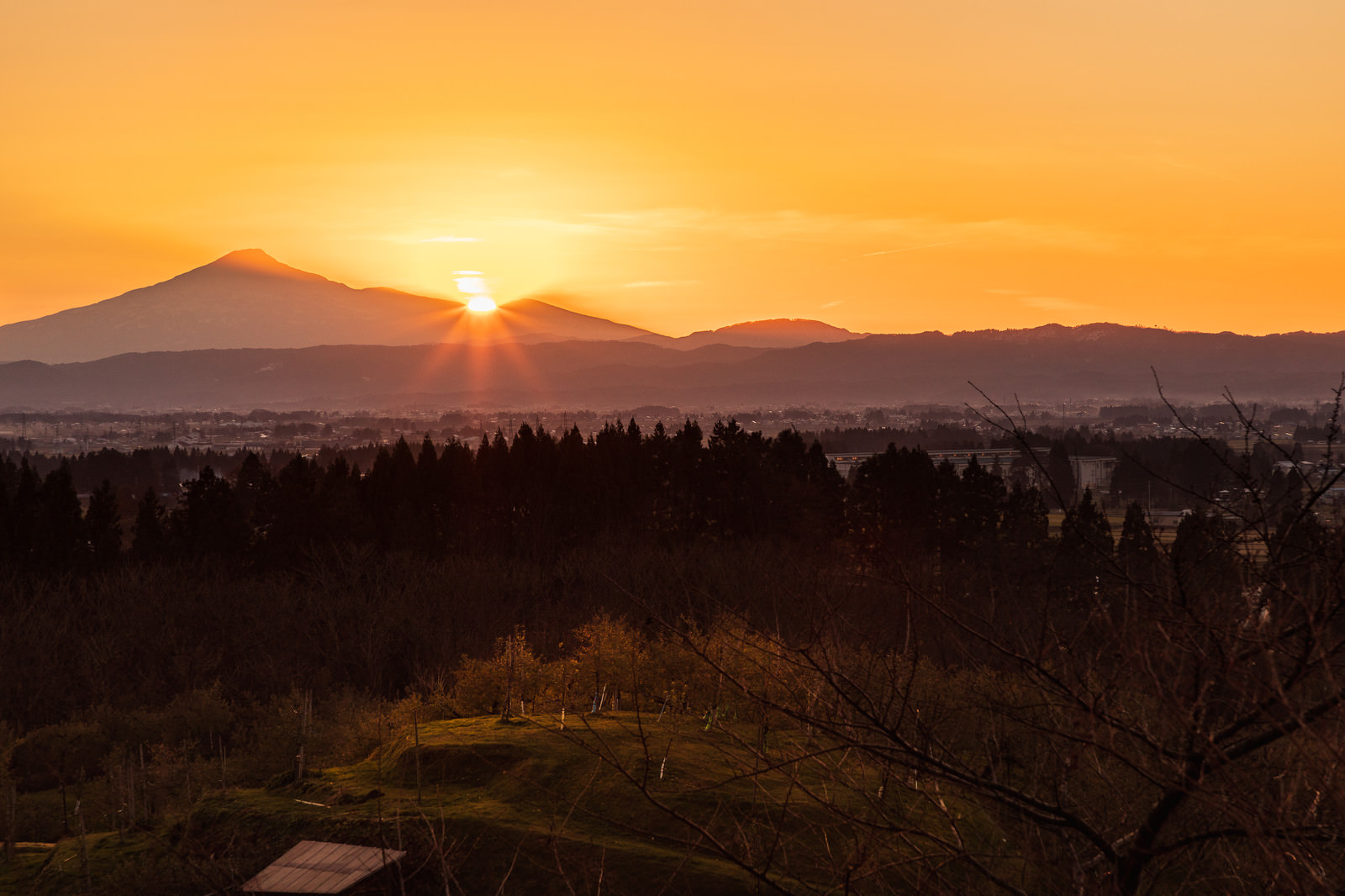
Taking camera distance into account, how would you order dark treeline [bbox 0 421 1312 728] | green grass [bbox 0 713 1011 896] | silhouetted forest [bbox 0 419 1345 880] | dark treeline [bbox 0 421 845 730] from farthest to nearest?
1. dark treeline [bbox 0 421 1312 728]
2. dark treeline [bbox 0 421 845 730]
3. green grass [bbox 0 713 1011 896]
4. silhouetted forest [bbox 0 419 1345 880]

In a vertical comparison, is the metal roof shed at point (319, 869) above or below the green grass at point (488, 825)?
above

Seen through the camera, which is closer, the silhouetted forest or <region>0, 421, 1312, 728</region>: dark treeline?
the silhouetted forest

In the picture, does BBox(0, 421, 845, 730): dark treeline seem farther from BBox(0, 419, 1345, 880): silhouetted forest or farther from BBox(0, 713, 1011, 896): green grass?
BBox(0, 713, 1011, 896): green grass

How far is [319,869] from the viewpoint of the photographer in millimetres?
14352

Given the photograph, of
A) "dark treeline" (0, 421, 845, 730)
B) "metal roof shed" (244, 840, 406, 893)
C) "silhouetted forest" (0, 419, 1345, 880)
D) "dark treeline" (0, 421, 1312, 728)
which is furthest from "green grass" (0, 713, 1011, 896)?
"dark treeline" (0, 421, 845, 730)

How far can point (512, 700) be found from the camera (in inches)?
1126

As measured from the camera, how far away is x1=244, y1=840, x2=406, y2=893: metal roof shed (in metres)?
13.7

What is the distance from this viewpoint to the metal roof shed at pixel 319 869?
13672mm

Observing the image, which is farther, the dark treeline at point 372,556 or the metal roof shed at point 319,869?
the dark treeline at point 372,556

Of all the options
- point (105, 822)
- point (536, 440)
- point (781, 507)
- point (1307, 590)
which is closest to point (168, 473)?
point (536, 440)

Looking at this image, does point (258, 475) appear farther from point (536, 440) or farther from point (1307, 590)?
point (1307, 590)

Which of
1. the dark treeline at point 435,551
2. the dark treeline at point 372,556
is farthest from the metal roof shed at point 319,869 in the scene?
the dark treeline at point 372,556

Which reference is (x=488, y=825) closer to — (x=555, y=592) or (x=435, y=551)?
(x=555, y=592)

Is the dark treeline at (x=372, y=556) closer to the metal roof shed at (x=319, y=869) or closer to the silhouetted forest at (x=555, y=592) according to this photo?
the silhouetted forest at (x=555, y=592)
